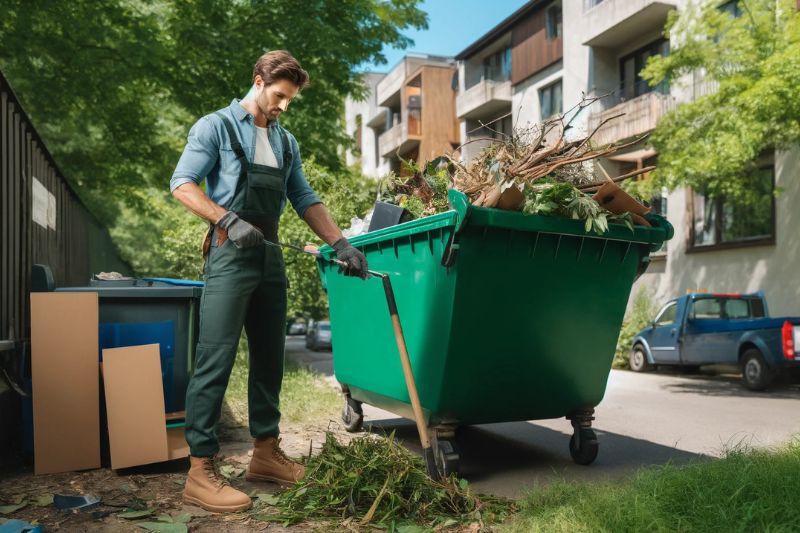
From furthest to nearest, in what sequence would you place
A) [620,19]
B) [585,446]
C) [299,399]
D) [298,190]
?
[620,19] → [299,399] → [585,446] → [298,190]

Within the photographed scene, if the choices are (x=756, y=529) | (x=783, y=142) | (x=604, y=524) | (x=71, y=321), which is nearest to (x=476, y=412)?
(x=604, y=524)

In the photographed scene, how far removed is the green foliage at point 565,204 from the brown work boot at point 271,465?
181 cm

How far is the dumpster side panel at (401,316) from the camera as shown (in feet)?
13.6

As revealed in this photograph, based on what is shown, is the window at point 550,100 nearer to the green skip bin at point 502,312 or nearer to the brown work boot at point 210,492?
the green skip bin at point 502,312

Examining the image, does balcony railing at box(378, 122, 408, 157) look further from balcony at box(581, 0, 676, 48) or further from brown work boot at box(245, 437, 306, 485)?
brown work boot at box(245, 437, 306, 485)

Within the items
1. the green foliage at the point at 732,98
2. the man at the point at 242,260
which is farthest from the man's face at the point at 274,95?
the green foliage at the point at 732,98

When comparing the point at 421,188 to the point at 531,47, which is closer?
the point at 421,188

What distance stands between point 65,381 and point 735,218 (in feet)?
47.0

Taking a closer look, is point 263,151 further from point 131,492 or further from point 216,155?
point 131,492

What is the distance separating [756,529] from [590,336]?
1803mm

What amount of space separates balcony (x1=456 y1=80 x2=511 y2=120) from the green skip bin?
73.5ft

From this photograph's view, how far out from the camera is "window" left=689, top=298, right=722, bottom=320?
1188cm

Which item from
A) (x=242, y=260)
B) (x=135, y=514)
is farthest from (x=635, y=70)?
(x=135, y=514)

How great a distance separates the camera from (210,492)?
3576 millimetres
